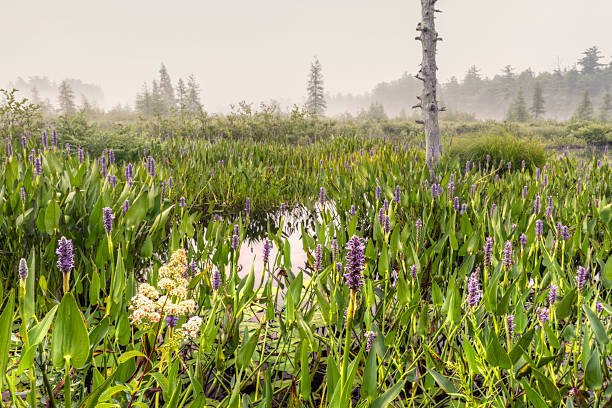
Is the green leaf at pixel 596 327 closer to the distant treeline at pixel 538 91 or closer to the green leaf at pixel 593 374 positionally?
the green leaf at pixel 593 374

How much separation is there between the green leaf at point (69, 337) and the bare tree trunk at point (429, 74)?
581 centimetres

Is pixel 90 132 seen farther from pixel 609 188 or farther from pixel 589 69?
pixel 589 69

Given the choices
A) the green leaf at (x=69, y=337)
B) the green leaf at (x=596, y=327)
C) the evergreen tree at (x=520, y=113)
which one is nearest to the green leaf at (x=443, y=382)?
the green leaf at (x=596, y=327)

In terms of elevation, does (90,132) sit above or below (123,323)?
above

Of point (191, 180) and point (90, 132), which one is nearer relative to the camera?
point (191, 180)

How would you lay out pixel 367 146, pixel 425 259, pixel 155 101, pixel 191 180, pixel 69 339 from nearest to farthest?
pixel 69 339 < pixel 425 259 < pixel 191 180 < pixel 367 146 < pixel 155 101

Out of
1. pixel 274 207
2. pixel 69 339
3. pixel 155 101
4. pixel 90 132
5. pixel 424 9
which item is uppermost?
pixel 155 101

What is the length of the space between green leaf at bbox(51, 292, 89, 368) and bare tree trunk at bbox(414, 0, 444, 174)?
581 cm

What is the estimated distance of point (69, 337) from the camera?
1.15 meters

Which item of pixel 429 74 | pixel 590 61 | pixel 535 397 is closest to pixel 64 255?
pixel 535 397

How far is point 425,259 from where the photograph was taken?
264 centimetres

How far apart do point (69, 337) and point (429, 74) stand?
668cm

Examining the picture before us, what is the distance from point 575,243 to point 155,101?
5381 cm

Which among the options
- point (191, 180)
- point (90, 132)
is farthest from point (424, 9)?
point (90, 132)
